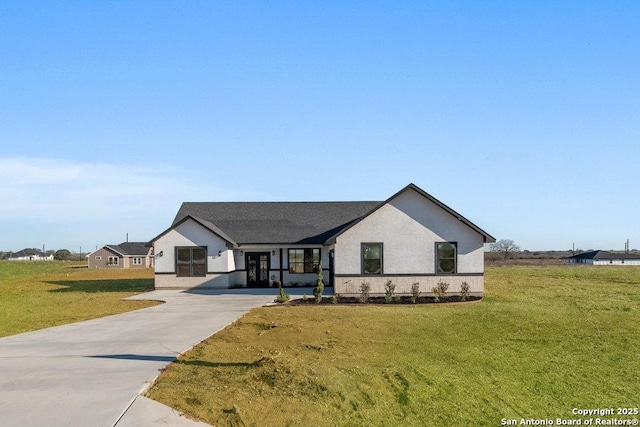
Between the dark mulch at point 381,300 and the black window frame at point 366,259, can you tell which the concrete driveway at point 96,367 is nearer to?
the dark mulch at point 381,300

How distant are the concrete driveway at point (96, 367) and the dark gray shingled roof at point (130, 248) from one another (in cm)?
7681

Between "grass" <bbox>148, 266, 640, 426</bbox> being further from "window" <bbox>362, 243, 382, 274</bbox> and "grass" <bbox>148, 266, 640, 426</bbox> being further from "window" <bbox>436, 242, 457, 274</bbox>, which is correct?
"window" <bbox>362, 243, 382, 274</bbox>

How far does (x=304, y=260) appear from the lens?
34.6m

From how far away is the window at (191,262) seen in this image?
108 feet

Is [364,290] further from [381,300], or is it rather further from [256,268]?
[256,268]

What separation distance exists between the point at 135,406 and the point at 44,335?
28.4 ft

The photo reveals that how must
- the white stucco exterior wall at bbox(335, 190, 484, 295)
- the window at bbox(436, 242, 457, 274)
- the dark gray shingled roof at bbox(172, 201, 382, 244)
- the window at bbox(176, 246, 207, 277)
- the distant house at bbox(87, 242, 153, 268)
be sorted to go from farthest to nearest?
the distant house at bbox(87, 242, 153, 268)
the dark gray shingled roof at bbox(172, 201, 382, 244)
the window at bbox(176, 246, 207, 277)
the window at bbox(436, 242, 457, 274)
the white stucco exterior wall at bbox(335, 190, 484, 295)

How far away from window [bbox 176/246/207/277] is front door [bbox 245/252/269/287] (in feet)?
10.5

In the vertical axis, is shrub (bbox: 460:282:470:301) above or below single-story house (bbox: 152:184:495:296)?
below

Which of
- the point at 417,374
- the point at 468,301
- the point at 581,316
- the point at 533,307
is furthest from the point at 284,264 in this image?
the point at 417,374

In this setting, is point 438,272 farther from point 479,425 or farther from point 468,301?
point 479,425

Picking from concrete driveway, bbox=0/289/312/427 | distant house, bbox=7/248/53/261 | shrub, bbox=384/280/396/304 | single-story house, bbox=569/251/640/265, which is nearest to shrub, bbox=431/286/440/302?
shrub, bbox=384/280/396/304

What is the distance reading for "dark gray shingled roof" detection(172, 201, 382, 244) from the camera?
34719mm

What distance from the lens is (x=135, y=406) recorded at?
26.8 feet
